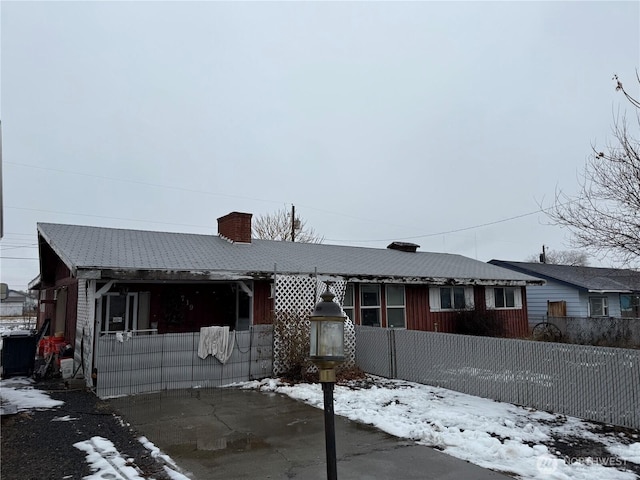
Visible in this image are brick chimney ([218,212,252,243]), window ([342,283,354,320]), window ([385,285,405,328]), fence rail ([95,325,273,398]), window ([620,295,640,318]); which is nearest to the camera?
fence rail ([95,325,273,398])

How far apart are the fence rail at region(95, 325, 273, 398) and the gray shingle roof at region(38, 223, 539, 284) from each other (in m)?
1.61

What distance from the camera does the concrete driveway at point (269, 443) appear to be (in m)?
4.88

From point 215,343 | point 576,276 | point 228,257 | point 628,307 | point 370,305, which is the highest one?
point 228,257

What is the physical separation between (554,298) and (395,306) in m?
13.5

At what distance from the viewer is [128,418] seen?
7227mm

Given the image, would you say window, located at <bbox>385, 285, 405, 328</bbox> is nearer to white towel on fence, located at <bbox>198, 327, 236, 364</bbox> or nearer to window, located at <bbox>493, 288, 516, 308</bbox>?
window, located at <bbox>493, 288, 516, 308</bbox>

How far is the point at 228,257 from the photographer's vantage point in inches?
505

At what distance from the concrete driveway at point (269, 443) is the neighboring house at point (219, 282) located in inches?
129

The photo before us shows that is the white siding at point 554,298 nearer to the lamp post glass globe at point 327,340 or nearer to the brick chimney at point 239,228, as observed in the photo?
the brick chimney at point 239,228

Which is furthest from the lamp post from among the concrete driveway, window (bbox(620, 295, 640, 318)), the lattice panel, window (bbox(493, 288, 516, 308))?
window (bbox(620, 295, 640, 318))

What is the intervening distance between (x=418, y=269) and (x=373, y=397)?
28.2 feet

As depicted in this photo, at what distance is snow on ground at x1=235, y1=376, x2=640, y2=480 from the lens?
16.2ft

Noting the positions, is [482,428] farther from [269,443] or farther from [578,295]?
[578,295]

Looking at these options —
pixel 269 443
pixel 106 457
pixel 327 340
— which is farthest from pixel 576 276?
pixel 106 457
